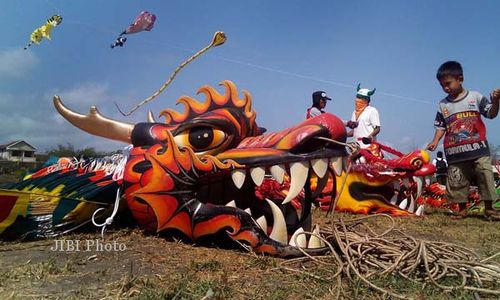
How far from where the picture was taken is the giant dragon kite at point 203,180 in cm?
235

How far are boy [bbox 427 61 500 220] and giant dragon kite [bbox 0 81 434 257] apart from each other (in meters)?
2.74

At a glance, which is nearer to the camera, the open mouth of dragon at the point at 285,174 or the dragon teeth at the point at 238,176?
the open mouth of dragon at the point at 285,174

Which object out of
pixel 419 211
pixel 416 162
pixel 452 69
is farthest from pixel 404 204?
pixel 452 69

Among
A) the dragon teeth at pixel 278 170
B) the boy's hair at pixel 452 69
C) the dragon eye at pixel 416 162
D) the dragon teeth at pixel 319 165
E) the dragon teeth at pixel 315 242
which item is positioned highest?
the boy's hair at pixel 452 69

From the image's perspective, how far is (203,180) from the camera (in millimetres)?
2570

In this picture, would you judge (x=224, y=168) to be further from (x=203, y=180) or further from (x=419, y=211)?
(x=419, y=211)

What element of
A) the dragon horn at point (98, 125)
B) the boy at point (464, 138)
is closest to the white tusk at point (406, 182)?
the boy at point (464, 138)

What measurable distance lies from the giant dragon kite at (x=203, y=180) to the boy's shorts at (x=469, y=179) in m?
2.78

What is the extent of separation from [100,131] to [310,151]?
5.66ft

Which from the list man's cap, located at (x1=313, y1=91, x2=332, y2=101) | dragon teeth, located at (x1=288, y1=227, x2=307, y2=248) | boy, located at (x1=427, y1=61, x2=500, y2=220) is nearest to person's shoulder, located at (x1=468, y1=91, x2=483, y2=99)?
boy, located at (x1=427, y1=61, x2=500, y2=220)

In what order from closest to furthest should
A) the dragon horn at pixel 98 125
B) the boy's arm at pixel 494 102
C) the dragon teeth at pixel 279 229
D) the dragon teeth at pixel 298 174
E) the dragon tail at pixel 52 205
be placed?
the dragon teeth at pixel 298 174 < the dragon teeth at pixel 279 229 < the dragon tail at pixel 52 205 < the dragon horn at pixel 98 125 < the boy's arm at pixel 494 102

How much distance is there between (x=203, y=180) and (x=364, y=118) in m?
3.68

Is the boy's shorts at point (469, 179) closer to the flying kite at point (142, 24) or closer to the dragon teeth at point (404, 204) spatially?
the dragon teeth at point (404, 204)

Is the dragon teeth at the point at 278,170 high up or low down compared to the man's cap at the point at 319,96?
down
